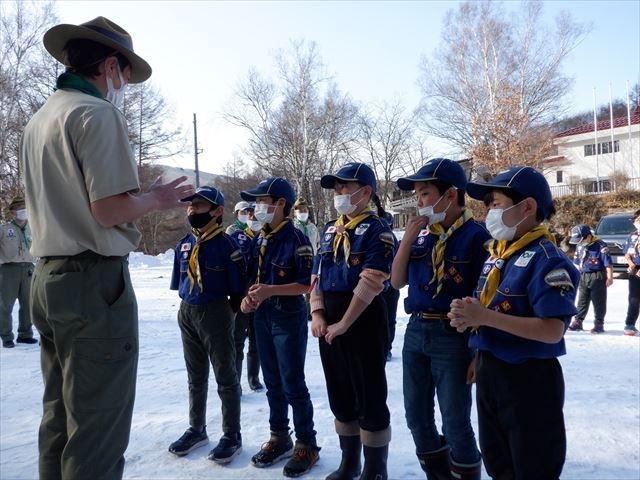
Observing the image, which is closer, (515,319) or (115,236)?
(115,236)

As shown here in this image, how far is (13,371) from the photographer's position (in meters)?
6.72

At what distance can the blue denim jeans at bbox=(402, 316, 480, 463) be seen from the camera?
3064 mm

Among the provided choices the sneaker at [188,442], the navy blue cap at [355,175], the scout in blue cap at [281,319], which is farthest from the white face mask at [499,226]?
the sneaker at [188,442]

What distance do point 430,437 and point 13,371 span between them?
5862mm

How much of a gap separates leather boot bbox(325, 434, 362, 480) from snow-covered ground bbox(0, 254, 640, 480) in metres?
0.19

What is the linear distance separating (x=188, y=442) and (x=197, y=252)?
5.08 ft

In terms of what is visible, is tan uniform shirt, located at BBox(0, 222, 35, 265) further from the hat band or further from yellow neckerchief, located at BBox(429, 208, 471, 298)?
yellow neckerchief, located at BBox(429, 208, 471, 298)

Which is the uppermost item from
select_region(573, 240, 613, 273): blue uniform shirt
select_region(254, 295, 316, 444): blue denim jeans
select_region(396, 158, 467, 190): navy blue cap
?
select_region(396, 158, 467, 190): navy blue cap

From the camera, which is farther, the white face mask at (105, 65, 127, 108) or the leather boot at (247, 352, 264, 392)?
the leather boot at (247, 352, 264, 392)

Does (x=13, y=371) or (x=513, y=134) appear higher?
(x=513, y=134)

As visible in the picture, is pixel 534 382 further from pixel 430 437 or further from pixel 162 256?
pixel 162 256

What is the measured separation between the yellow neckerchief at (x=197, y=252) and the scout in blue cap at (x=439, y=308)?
5.54 ft

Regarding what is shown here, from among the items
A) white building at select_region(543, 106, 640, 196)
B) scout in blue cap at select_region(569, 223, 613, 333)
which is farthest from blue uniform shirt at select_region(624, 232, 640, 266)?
white building at select_region(543, 106, 640, 196)

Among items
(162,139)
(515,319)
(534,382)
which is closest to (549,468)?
(534,382)
